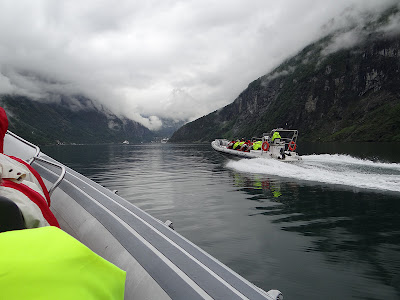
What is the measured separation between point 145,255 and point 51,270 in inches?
53.0

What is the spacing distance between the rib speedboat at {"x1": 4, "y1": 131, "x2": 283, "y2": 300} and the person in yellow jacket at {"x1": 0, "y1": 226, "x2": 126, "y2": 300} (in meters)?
0.88

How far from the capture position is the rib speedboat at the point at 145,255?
188cm

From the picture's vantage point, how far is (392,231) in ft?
22.2

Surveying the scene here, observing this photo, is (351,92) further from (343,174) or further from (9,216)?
A: (9,216)

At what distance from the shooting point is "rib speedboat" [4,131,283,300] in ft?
6.16

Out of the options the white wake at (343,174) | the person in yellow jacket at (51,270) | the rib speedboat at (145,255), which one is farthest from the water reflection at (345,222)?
the person in yellow jacket at (51,270)

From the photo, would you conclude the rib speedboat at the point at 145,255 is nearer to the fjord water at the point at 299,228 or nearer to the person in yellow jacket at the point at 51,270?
the person in yellow jacket at the point at 51,270

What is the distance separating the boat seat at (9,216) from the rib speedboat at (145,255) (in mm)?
924

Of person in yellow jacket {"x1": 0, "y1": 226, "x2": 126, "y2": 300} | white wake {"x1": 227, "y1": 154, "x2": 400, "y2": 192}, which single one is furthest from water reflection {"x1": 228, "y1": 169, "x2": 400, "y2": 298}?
person in yellow jacket {"x1": 0, "y1": 226, "x2": 126, "y2": 300}

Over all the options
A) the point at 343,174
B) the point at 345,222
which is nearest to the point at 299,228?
the point at 345,222

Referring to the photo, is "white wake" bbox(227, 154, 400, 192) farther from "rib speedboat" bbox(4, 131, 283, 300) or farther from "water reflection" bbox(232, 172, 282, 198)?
"rib speedboat" bbox(4, 131, 283, 300)

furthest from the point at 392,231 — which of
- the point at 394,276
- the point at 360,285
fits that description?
the point at 360,285

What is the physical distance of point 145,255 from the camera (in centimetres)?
217

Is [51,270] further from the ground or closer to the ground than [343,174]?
further from the ground
